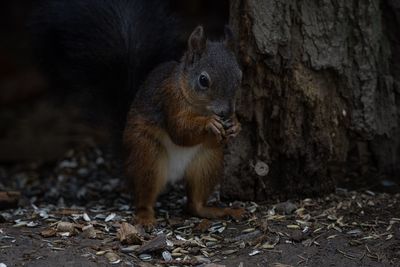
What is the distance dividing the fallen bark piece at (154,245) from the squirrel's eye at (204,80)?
77cm

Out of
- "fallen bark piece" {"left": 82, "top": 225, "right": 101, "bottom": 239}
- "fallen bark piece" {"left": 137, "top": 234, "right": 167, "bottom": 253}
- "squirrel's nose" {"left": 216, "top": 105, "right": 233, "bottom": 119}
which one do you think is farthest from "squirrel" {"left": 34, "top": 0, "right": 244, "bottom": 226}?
"fallen bark piece" {"left": 137, "top": 234, "right": 167, "bottom": 253}

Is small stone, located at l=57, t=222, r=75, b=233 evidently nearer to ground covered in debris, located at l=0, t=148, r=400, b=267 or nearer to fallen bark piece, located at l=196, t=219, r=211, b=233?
ground covered in debris, located at l=0, t=148, r=400, b=267

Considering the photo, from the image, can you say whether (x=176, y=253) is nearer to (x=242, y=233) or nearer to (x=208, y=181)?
(x=242, y=233)

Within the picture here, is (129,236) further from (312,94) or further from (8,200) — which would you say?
(312,94)

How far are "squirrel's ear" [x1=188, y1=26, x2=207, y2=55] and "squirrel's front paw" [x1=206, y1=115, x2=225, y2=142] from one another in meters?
0.35

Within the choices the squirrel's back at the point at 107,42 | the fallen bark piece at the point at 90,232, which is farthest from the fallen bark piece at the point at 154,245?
the squirrel's back at the point at 107,42

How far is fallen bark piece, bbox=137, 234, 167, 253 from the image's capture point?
323 cm

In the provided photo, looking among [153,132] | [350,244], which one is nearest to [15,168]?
[153,132]

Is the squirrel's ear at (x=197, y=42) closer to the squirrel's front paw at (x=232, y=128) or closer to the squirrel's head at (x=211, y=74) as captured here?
the squirrel's head at (x=211, y=74)

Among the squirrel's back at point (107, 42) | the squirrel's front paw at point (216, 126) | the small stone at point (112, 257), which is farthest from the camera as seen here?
the squirrel's back at point (107, 42)

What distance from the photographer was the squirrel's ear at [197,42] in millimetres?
3553

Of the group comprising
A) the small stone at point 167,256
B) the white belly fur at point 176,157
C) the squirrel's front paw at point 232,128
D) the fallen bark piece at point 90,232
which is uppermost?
the squirrel's front paw at point 232,128

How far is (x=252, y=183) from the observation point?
400 centimetres

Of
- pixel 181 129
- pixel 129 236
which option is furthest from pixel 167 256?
pixel 181 129
